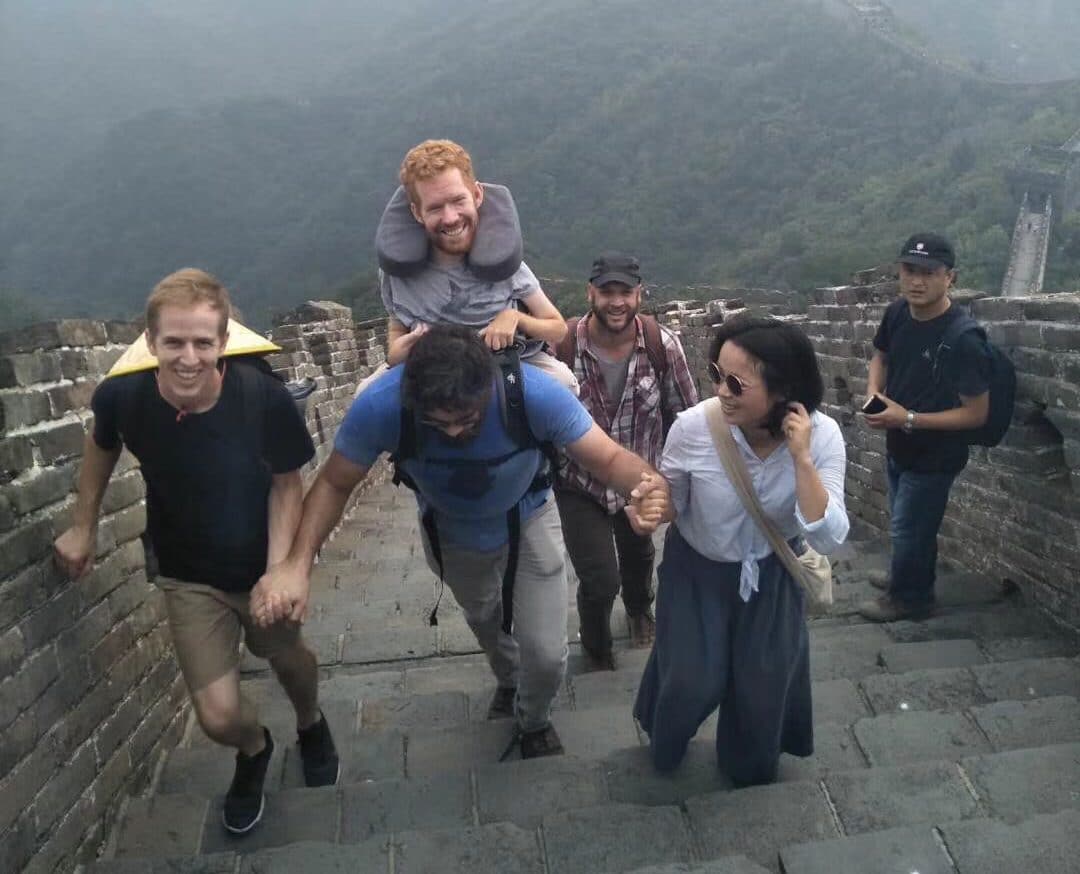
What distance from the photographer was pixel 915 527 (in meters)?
4.20

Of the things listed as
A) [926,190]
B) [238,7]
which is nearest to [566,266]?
[926,190]

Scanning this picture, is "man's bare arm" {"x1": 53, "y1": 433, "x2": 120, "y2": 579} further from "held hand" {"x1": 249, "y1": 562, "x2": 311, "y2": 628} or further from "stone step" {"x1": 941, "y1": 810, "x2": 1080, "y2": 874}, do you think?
"stone step" {"x1": 941, "y1": 810, "x2": 1080, "y2": 874}

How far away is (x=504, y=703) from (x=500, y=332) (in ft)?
4.81

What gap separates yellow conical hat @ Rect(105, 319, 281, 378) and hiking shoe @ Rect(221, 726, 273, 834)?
Result: 3.89ft

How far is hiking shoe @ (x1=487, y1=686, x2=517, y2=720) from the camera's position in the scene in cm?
352

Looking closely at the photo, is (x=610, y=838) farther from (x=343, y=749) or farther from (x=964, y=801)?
(x=343, y=749)

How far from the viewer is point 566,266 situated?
163ft

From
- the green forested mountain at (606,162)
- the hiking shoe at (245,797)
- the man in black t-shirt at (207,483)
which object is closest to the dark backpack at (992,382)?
the man in black t-shirt at (207,483)

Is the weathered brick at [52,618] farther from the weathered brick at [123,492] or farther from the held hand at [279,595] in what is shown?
the held hand at [279,595]

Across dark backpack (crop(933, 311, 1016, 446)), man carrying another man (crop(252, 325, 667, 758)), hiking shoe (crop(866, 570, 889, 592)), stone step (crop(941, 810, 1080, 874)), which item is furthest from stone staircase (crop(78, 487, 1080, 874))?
dark backpack (crop(933, 311, 1016, 446))

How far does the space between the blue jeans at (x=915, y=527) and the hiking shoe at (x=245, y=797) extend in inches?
116

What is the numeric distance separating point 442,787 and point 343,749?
2.01 feet

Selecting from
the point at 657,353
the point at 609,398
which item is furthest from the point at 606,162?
the point at 609,398

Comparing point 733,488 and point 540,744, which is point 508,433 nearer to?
point 733,488
